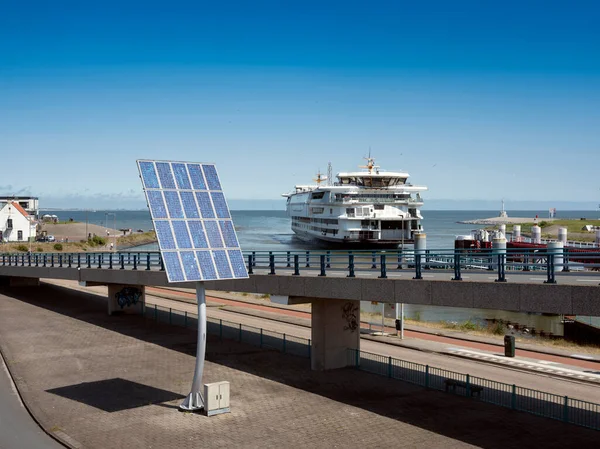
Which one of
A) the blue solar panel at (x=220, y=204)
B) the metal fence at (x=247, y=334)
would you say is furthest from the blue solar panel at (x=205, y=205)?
the metal fence at (x=247, y=334)

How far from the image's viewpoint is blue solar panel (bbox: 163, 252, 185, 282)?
18.2 m

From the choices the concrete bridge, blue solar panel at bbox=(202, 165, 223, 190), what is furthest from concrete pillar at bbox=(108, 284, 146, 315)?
blue solar panel at bbox=(202, 165, 223, 190)

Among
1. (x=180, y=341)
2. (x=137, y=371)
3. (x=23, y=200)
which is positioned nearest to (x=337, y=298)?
(x=137, y=371)

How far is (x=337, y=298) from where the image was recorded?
2272 centimetres

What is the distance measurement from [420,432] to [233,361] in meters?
10.3

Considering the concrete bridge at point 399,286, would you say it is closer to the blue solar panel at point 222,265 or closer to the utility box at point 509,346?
the blue solar panel at point 222,265

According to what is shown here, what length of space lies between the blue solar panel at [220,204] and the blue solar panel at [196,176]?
470 mm

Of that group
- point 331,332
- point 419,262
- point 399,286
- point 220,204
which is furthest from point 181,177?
point 331,332

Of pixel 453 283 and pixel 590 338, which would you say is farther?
pixel 590 338

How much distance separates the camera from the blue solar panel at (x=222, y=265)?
64.4ft

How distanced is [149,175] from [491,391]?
13.4 meters

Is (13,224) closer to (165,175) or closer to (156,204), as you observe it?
(165,175)

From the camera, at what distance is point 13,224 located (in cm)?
10900

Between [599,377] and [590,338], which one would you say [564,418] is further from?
[590,338]
